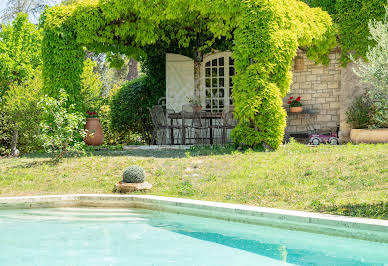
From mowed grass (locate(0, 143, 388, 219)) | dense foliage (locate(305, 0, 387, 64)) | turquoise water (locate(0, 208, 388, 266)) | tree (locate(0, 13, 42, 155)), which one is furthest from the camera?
tree (locate(0, 13, 42, 155))

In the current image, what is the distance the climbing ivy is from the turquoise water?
4132mm

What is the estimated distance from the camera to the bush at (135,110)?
45.5 ft

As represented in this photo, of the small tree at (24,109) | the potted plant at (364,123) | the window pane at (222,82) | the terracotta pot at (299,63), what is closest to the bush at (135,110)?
the window pane at (222,82)

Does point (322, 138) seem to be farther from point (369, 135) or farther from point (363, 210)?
point (363, 210)

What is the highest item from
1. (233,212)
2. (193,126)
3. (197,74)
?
(197,74)

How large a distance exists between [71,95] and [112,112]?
3903 millimetres

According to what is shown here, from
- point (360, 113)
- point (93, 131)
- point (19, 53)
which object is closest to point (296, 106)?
point (360, 113)

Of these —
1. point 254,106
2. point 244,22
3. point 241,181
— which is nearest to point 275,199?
point 241,181

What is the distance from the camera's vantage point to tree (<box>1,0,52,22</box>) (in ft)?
63.8

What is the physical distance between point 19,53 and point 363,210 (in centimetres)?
1266

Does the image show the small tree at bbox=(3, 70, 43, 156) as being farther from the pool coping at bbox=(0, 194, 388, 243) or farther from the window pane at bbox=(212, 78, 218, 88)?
the pool coping at bbox=(0, 194, 388, 243)

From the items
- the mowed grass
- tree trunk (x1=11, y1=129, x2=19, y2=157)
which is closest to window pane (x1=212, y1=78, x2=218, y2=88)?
the mowed grass

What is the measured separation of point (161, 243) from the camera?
4590 millimetres

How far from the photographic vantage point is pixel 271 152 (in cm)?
851
